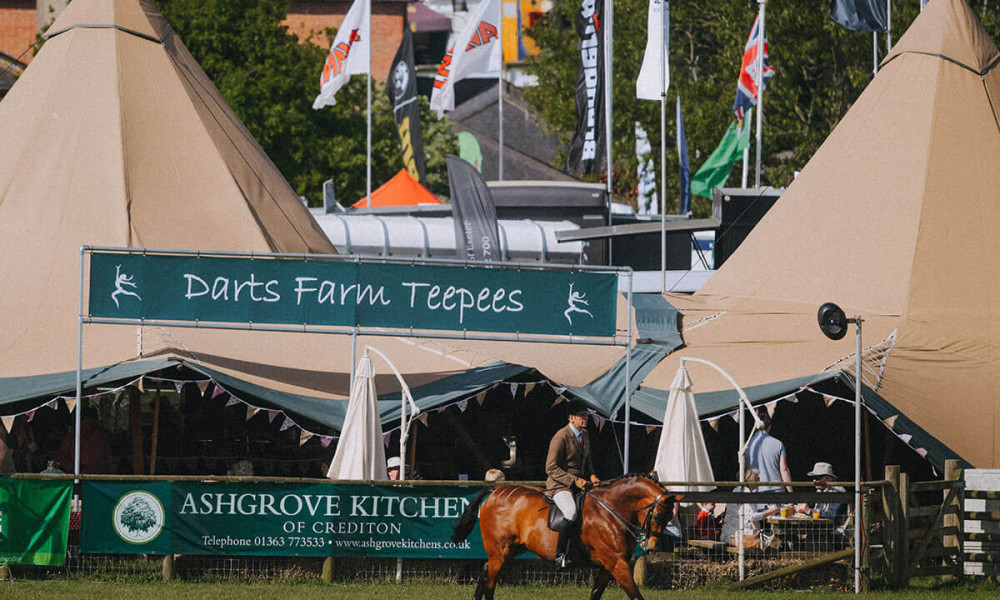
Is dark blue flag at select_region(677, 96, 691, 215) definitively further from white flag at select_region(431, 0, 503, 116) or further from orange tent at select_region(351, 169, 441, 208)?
orange tent at select_region(351, 169, 441, 208)

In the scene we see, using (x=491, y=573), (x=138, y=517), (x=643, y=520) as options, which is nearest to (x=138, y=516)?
(x=138, y=517)

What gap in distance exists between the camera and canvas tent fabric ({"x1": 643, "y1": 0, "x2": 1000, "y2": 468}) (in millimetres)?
17688

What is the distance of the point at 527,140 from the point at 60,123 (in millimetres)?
49842

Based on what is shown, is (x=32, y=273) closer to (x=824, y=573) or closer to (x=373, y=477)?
(x=373, y=477)

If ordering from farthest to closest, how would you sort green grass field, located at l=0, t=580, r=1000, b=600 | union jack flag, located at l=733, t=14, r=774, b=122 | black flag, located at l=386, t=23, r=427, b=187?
black flag, located at l=386, t=23, r=427, b=187 < union jack flag, located at l=733, t=14, r=774, b=122 < green grass field, located at l=0, t=580, r=1000, b=600

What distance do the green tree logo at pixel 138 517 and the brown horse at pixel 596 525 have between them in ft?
10.2

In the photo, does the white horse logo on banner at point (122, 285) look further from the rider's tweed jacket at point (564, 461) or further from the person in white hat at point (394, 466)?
the rider's tweed jacket at point (564, 461)

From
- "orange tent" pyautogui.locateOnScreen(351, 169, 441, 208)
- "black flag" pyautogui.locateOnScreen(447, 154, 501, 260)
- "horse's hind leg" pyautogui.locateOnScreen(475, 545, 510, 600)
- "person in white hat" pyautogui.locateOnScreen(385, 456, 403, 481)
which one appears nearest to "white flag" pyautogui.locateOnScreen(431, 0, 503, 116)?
"orange tent" pyautogui.locateOnScreen(351, 169, 441, 208)

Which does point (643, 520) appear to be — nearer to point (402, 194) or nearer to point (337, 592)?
point (337, 592)

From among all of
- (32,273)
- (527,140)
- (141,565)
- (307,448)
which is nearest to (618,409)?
(307,448)

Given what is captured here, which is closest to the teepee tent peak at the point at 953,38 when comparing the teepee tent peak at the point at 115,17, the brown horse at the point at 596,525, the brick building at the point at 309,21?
the teepee tent peak at the point at 115,17

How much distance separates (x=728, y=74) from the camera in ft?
145

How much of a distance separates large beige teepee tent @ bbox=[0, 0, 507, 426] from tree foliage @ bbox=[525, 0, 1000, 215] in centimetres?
2373

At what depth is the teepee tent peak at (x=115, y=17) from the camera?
2061 cm
